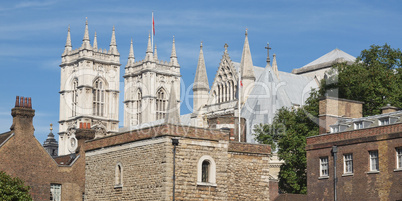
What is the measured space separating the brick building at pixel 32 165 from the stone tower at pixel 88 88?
4213 inches

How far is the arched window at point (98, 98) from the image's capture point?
16076 centimetres

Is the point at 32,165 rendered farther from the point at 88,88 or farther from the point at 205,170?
the point at 88,88

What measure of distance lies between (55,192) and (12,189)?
6.84m

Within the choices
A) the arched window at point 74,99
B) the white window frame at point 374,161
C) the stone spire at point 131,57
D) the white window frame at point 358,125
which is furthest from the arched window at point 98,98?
the white window frame at point 374,161

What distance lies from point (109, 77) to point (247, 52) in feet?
207

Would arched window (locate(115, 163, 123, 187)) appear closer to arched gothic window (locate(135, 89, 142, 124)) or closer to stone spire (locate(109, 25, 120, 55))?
stone spire (locate(109, 25, 120, 55))

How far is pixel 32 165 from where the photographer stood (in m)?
47.7

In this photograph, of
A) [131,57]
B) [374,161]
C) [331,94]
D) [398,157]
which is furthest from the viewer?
[131,57]

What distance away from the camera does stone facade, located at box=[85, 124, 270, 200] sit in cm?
3662

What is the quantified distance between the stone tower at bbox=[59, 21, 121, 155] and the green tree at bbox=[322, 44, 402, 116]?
95900 mm

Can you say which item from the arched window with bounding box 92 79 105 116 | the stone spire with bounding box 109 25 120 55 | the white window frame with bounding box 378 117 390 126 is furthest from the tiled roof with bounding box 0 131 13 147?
the stone spire with bounding box 109 25 120 55

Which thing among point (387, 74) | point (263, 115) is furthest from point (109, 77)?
point (387, 74)

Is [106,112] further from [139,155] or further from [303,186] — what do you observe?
[139,155]

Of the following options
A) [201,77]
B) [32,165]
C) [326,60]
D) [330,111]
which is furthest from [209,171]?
[326,60]
